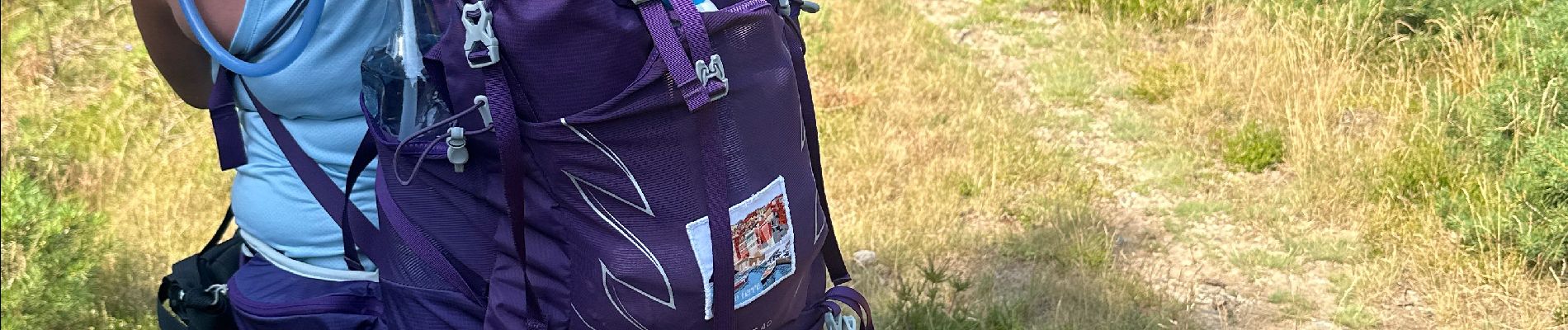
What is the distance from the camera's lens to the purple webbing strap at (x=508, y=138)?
1787 mm

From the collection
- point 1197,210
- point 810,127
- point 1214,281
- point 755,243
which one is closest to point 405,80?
point 755,243

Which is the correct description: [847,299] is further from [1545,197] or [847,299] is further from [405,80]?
[1545,197]

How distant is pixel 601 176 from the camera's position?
1831 mm

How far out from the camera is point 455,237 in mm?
2029

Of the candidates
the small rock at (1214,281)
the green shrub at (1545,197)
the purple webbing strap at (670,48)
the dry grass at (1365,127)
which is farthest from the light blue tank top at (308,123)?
the green shrub at (1545,197)

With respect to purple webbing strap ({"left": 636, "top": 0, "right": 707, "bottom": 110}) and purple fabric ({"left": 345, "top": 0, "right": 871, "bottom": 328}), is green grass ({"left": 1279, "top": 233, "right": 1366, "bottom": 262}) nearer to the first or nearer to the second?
purple fabric ({"left": 345, "top": 0, "right": 871, "bottom": 328})

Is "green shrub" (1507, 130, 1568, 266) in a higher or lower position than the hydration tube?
lower

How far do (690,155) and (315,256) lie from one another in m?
0.86

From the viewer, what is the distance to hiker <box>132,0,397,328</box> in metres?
2.02

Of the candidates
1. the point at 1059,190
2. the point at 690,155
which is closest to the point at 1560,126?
the point at 1059,190

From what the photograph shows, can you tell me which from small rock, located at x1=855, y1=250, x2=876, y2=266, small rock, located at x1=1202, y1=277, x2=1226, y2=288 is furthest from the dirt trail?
small rock, located at x1=855, y1=250, x2=876, y2=266

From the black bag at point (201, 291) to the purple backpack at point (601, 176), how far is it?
45cm

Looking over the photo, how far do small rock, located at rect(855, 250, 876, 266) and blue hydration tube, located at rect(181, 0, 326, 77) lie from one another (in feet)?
8.54

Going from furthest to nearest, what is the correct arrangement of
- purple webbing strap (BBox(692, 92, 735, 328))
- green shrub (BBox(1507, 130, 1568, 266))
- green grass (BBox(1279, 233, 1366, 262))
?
green grass (BBox(1279, 233, 1366, 262)), green shrub (BBox(1507, 130, 1568, 266)), purple webbing strap (BBox(692, 92, 735, 328))
